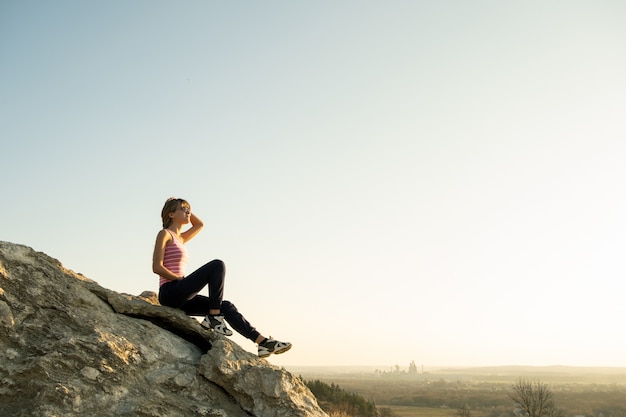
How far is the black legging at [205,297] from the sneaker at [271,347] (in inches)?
7.0

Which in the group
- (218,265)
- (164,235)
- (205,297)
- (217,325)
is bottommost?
(217,325)

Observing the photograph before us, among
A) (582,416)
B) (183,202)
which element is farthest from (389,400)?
(183,202)

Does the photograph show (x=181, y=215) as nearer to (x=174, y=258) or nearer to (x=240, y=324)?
(x=174, y=258)

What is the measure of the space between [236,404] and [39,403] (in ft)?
6.46

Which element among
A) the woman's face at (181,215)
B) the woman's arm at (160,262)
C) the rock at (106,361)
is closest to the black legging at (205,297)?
the woman's arm at (160,262)

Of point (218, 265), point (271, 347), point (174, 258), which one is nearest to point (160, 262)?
point (174, 258)

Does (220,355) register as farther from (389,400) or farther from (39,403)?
(389,400)

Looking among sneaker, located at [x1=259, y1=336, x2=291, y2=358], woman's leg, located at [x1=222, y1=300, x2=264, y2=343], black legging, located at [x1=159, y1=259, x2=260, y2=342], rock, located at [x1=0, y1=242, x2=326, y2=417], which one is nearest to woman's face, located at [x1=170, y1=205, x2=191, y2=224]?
black legging, located at [x1=159, y1=259, x2=260, y2=342]

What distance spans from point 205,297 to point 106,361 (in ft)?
5.84

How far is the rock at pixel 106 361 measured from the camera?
4.52 meters

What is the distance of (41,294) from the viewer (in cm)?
525

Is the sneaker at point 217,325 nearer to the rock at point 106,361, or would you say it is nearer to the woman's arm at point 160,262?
the rock at point 106,361

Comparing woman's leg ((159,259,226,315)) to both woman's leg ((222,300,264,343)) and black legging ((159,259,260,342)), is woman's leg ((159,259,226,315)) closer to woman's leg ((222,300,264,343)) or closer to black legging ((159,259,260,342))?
black legging ((159,259,260,342))

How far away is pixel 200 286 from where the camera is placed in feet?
20.4
